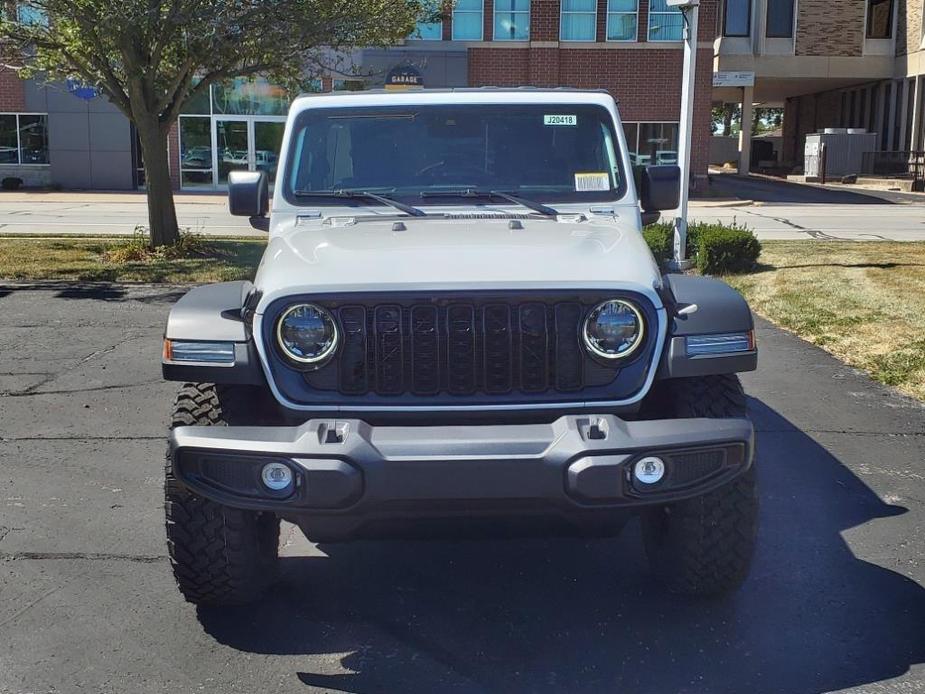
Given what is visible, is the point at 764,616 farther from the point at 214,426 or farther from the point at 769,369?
the point at 769,369

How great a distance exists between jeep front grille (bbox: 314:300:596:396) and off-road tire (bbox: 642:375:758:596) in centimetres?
35

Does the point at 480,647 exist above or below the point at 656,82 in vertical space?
below

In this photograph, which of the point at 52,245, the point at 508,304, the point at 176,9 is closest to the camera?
the point at 508,304

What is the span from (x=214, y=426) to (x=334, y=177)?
A: 1762mm

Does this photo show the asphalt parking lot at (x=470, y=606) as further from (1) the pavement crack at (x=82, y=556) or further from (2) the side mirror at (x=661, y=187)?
(2) the side mirror at (x=661, y=187)

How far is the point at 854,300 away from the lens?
38.1ft

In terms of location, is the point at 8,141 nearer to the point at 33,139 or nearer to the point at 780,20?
the point at 33,139

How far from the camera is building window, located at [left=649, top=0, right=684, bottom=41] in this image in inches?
1275

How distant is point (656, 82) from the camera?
3316cm

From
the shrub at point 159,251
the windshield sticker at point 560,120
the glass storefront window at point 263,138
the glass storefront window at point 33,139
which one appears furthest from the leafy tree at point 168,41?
the glass storefront window at point 33,139

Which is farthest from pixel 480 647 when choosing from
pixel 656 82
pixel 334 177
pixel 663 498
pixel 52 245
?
pixel 656 82

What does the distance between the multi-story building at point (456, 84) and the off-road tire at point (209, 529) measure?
28.8 metres

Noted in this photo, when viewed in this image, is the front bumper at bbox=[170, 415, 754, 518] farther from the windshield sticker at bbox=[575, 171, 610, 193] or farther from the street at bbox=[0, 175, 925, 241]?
the street at bbox=[0, 175, 925, 241]

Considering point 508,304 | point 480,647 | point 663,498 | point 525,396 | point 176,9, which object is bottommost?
point 480,647
